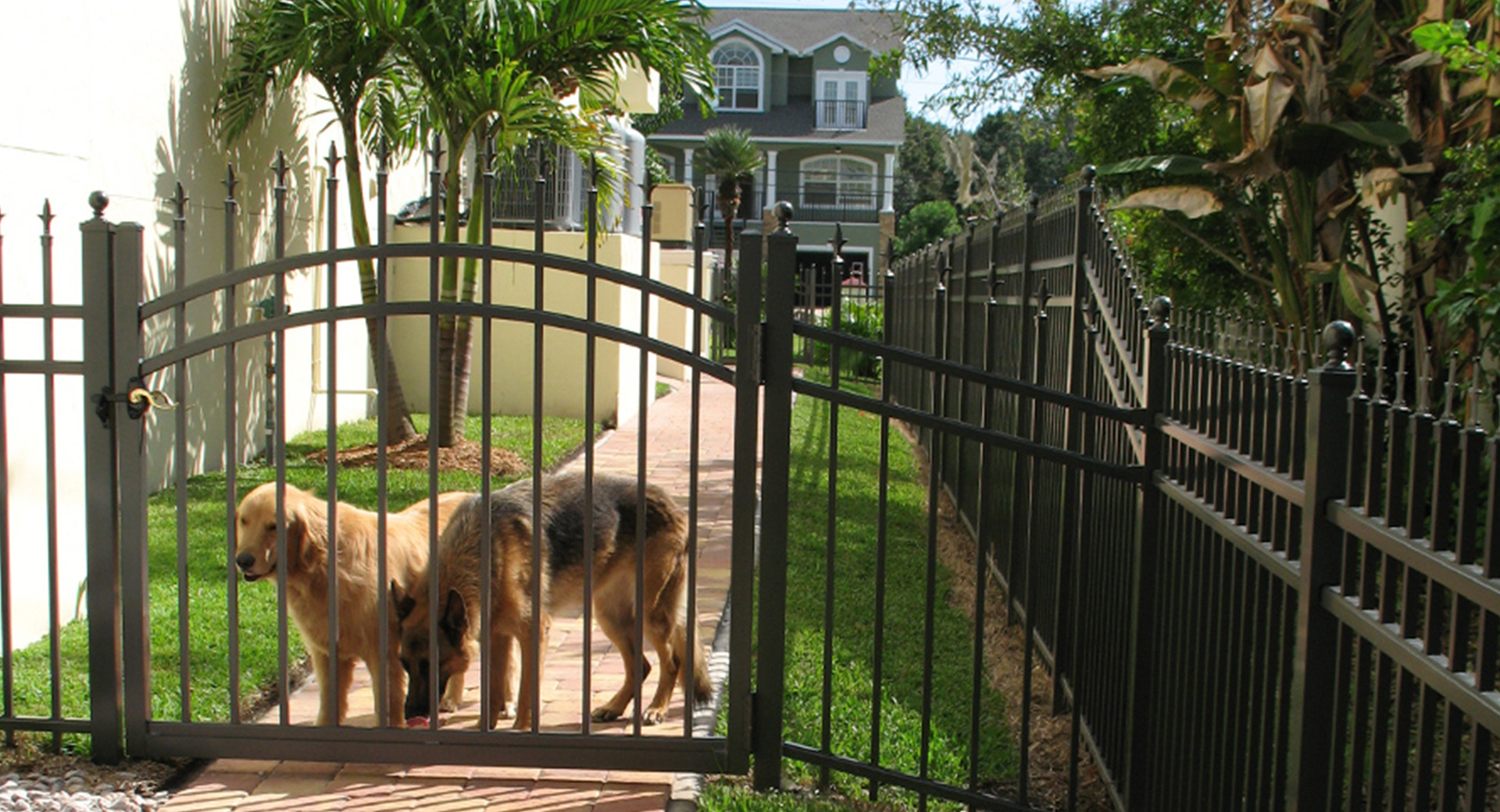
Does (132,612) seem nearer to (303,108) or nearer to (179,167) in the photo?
(179,167)

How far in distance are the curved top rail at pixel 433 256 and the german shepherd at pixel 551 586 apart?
A: 818mm

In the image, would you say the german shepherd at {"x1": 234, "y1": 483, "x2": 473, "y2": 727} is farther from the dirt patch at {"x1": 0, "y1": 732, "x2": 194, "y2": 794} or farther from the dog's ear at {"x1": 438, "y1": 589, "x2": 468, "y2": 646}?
the dirt patch at {"x1": 0, "y1": 732, "x2": 194, "y2": 794}

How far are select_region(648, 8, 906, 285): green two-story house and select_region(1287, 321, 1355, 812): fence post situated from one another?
1791 inches

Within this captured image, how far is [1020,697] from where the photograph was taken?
259 inches

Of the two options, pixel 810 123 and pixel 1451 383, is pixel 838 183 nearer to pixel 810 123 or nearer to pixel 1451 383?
pixel 810 123

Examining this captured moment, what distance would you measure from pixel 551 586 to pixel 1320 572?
3142 mm

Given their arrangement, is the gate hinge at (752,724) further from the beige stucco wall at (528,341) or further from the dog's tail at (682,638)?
the beige stucco wall at (528,341)

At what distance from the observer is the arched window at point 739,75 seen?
49781mm

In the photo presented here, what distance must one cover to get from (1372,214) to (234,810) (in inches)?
351

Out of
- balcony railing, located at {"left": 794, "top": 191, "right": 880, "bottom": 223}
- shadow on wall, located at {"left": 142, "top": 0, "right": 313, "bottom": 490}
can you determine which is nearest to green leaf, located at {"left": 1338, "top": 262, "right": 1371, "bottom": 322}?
shadow on wall, located at {"left": 142, "top": 0, "right": 313, "bottom": 490}

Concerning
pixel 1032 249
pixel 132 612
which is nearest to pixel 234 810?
pixel 132 612

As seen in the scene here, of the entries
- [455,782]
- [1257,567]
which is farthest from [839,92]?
[1257,567]

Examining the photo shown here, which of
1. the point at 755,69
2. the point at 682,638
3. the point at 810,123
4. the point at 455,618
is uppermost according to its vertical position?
the point at 755,69

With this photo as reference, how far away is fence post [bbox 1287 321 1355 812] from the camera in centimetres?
281
